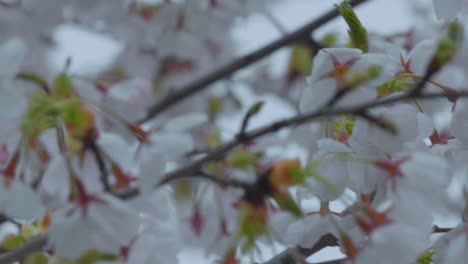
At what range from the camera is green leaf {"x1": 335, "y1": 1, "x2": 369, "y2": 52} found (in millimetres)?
725

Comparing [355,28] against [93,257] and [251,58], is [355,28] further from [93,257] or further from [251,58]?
[251,58]

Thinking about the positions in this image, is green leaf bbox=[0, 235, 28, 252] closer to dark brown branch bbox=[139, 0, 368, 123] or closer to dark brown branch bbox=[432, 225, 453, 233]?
dark brown branch bbox=[139, 0, 368, 123]

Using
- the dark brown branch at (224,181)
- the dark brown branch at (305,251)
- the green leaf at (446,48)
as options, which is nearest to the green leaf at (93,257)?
the dark brown branch at (224,181)

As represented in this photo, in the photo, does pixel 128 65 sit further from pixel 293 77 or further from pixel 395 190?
pixel 395 190

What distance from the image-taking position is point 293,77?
2523 millimetres

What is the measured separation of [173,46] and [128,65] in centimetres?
42

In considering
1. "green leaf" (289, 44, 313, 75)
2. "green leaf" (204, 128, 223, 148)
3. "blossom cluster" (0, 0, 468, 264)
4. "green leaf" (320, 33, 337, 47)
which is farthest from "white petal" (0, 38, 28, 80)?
"green leaf" (289, 44, 313, 75)

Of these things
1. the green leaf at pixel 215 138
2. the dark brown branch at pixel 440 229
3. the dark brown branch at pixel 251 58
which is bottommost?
the dark brown branch at pixel 440 229

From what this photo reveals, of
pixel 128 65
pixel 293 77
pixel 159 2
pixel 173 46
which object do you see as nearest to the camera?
pixel 159 2

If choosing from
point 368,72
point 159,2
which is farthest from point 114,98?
point 368,72

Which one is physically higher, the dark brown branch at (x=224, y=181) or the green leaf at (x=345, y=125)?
the green leaf at (x=345, y=125)

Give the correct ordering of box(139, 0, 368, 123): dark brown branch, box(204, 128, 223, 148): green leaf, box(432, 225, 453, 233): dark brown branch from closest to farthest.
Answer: box(432, 225, 453, 233): dark brown branch < box(139, 0, 368, 123): dark brown branch < box(204, 128, 223, 148): green leaf

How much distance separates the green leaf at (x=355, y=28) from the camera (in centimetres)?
73

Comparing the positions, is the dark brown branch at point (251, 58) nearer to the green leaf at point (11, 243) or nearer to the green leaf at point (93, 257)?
the green leaf at point (11, 243)
